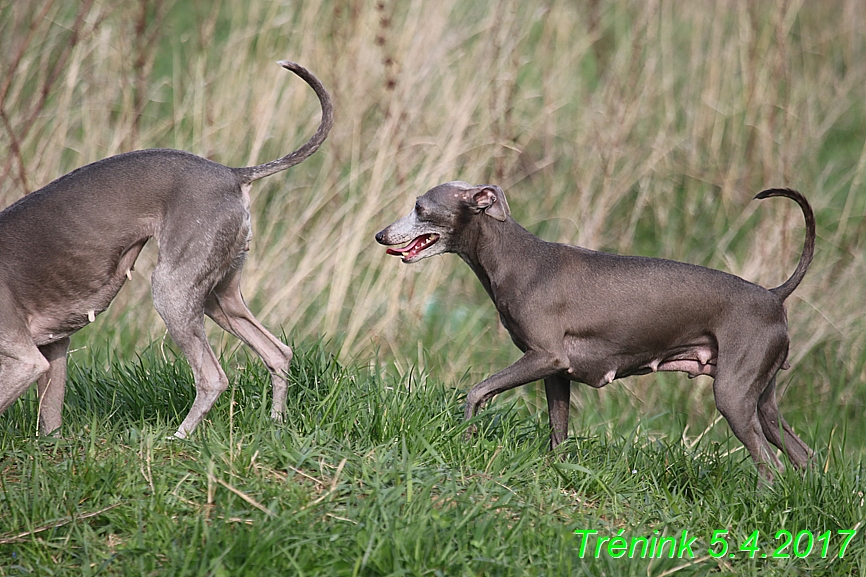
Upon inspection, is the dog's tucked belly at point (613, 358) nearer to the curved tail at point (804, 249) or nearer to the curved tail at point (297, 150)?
the curved tail at point (804, 249)

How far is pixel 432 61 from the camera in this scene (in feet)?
22.2

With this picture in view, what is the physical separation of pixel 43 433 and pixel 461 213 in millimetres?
1943

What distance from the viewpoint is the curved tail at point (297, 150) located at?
4031 millimetres

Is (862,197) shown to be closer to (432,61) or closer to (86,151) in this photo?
(432,61)

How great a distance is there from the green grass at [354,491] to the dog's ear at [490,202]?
82 cm

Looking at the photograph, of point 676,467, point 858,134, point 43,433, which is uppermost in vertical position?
point 858,134

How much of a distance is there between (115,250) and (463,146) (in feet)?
10.8

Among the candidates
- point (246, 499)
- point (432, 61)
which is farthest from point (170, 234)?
point (432, 61)

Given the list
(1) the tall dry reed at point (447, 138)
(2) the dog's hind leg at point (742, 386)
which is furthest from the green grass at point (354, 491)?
(1) the tall dry reed at point (447, 138)

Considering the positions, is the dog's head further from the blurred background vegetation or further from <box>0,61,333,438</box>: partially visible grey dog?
the blurred background vegetation

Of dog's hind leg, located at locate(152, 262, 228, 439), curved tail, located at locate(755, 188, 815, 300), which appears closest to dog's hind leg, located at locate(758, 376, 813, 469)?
curved tail, located at locate(755, 188, 815, 300)

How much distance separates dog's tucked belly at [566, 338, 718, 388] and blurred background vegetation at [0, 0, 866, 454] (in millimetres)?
1390

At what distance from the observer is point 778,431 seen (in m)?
4.32

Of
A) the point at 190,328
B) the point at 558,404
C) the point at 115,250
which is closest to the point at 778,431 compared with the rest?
the point at 558,404
